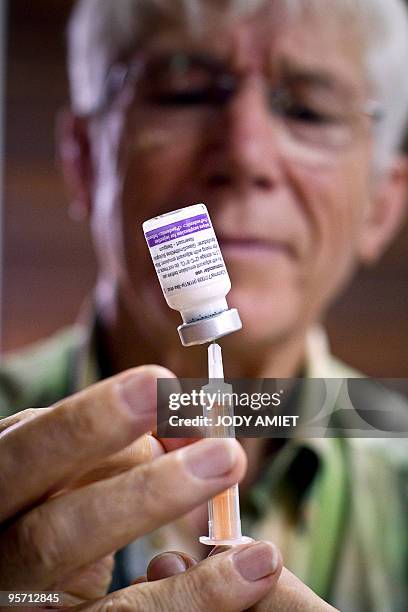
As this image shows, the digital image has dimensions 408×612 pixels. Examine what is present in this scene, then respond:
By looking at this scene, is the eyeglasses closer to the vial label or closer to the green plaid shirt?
the green plaid shirt

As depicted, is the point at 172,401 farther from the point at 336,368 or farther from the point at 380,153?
the point at 380,153

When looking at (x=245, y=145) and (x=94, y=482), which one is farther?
(x=245, y=145)

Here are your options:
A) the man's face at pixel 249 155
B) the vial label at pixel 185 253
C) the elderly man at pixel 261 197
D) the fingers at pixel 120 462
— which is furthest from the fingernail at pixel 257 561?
the man's face at pixel 249 155

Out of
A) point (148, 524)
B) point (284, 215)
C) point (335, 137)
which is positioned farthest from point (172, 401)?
point (335, 137)

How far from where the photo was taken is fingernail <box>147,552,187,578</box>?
682 mm

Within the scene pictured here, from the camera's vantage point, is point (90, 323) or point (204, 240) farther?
point (90, 323)

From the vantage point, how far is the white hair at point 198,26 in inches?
46.6

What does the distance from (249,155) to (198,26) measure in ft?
0.78

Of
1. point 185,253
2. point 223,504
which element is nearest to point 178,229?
point 185,253

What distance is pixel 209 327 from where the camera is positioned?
62 cm

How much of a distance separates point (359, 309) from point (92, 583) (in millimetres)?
677

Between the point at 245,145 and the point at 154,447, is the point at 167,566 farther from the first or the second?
the point at 245,145

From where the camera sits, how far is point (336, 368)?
4.00 ft

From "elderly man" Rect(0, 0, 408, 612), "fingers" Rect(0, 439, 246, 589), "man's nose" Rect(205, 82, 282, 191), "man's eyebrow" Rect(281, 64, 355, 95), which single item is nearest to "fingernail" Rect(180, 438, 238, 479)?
"fingers" Rect(0, 439, 246, 589)
